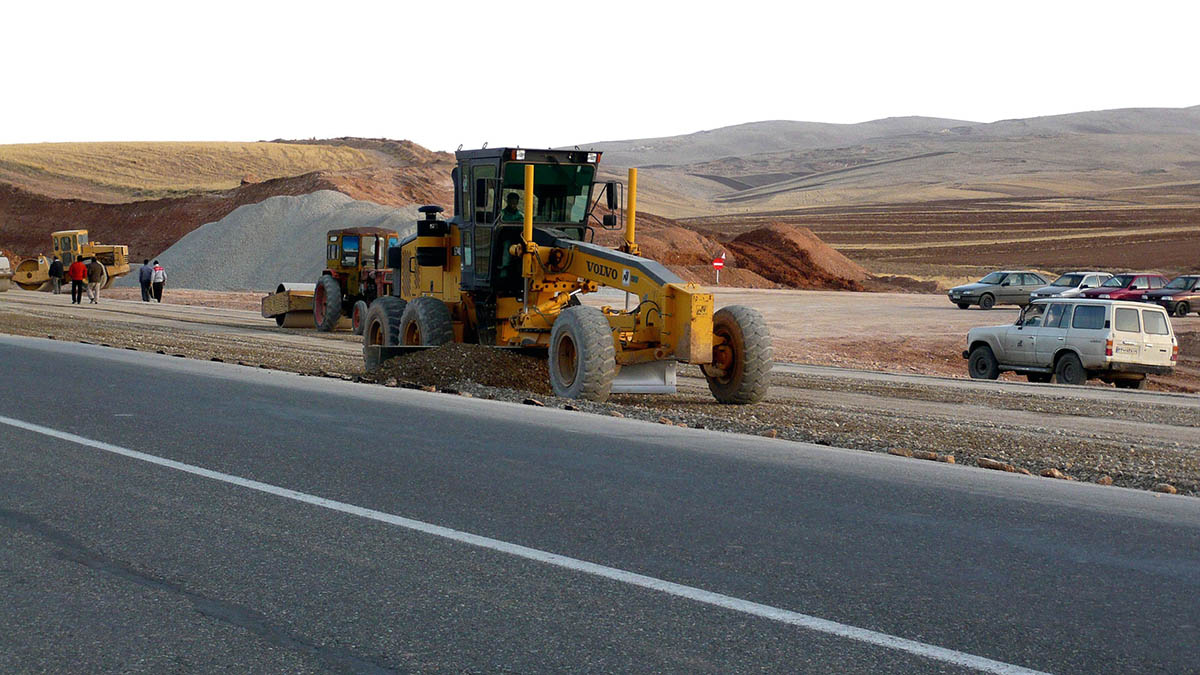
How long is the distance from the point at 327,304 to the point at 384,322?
1278cm

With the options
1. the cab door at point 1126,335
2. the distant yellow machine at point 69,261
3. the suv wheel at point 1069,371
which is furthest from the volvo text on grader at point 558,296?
the distant yellow machine at point 69,261

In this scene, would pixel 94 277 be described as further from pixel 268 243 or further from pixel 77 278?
pixel 268 243

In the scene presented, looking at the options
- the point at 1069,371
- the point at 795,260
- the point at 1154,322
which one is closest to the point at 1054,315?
the point at 1069,371

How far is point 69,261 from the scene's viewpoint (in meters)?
54.0

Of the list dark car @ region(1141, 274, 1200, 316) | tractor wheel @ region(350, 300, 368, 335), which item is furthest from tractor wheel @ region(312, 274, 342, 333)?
dark car @ region(1141, 274, 1200, 316)

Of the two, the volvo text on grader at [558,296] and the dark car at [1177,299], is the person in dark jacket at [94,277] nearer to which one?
the volvo text on grader at [558,296]

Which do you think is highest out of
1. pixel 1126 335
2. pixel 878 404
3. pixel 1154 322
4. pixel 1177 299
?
pixel 1177 299

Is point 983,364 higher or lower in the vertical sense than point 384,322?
lower

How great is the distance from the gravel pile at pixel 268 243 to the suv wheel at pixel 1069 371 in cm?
3578

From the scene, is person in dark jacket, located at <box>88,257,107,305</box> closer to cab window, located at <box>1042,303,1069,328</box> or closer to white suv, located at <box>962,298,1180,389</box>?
white suv, located at <box>962,298,1180,389</box>

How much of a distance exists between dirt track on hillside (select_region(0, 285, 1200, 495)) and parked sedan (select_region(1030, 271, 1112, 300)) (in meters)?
9.46

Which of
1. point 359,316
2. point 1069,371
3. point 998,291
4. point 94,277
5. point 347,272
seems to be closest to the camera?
point 1069,371

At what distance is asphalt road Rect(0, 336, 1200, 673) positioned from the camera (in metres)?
5.11

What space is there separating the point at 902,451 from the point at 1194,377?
2108cm
